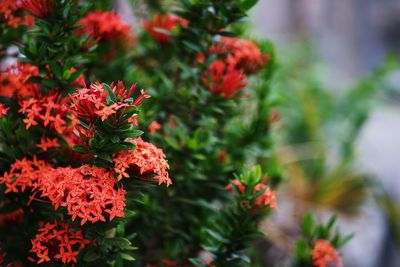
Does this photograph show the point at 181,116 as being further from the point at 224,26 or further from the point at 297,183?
the point at 297,183

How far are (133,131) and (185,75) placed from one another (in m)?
0.50

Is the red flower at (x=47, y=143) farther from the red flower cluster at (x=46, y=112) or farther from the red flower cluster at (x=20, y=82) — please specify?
the red flower cluster at (x=20, y=82)

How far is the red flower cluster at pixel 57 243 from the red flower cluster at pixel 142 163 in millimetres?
192

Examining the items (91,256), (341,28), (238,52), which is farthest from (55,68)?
(341,28)

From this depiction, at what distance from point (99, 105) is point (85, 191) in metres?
0.19

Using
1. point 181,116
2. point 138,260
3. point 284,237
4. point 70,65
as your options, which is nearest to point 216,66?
point 181,116

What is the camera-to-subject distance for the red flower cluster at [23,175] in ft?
3.35

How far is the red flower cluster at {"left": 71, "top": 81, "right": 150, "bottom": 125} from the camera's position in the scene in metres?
0.87

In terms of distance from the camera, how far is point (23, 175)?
1.03 meters

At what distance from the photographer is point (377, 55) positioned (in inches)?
248

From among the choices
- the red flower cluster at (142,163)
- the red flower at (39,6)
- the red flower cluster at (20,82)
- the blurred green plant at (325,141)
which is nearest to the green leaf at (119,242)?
the red flower cluster at (142,163)

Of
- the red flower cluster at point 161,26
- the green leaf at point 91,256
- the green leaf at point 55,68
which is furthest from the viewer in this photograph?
the red flower cluster at point 161,26

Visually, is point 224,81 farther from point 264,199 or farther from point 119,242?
point 119,242

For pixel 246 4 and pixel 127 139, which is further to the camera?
pixel 246 4
